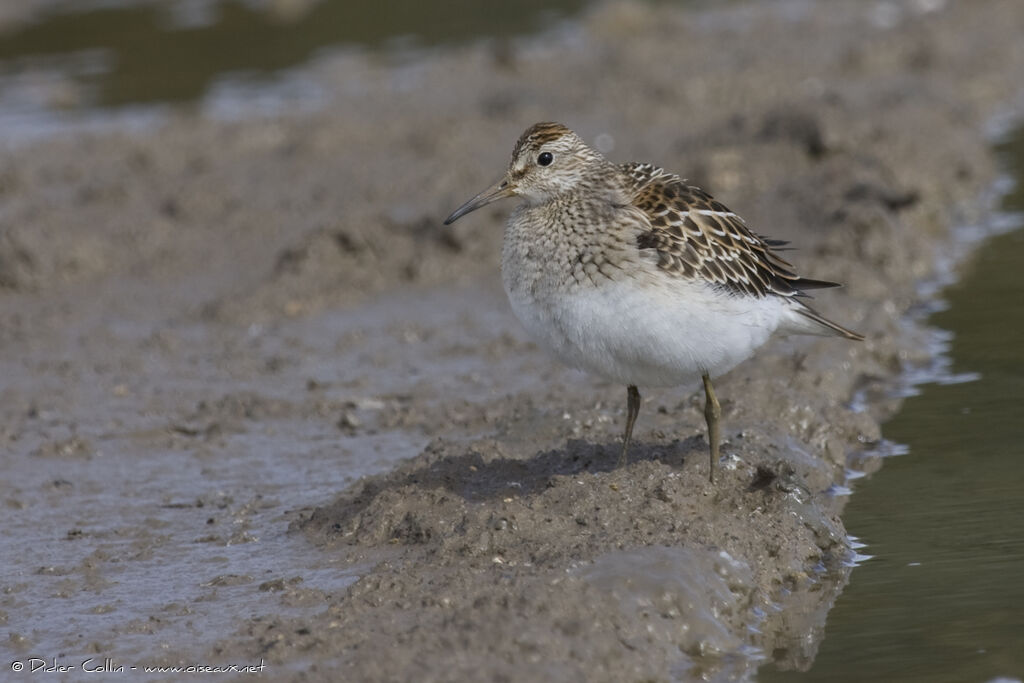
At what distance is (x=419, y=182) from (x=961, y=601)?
774 centimetres

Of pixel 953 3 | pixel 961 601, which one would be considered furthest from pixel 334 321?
pixel 953 3

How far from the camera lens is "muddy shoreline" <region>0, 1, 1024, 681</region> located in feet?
19.3

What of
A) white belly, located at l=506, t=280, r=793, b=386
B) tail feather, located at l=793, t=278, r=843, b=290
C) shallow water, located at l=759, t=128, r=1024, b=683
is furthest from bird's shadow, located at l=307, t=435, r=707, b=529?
shallow water, located at l=759, t=128, r=1024, b=683

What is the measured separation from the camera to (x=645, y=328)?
20.4 feet

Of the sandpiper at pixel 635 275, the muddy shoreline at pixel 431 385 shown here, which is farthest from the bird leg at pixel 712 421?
the muddy shoreline at pixel 431 385

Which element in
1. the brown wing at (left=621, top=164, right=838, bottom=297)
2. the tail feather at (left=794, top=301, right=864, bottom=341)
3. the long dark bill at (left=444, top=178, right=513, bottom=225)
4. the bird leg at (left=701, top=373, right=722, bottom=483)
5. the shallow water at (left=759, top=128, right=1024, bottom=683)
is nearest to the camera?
the shallow water at (left=759, top=128, right=1024, bottom=683)

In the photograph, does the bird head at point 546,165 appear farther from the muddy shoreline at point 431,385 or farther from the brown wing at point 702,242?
the muddy shoreline at point 431,385

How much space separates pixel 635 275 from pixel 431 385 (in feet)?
10.4

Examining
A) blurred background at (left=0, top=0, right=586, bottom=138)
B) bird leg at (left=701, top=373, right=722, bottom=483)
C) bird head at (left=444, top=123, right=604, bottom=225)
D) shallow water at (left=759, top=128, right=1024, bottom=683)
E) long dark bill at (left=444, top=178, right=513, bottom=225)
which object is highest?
blurred background at (left=0, top=0, right=586, bottom=138)

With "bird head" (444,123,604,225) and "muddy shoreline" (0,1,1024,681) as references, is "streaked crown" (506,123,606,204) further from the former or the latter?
"muddy shoreline" (0,1,1024,681)

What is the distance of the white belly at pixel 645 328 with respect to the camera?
624cm

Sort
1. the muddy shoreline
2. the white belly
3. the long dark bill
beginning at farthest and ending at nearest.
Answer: the long dark bill, the white belly, the muddy shoreline

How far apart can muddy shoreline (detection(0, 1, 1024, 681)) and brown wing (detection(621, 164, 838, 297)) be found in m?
0.82

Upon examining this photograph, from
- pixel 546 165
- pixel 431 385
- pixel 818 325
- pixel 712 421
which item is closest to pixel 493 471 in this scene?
pixel 712 421
